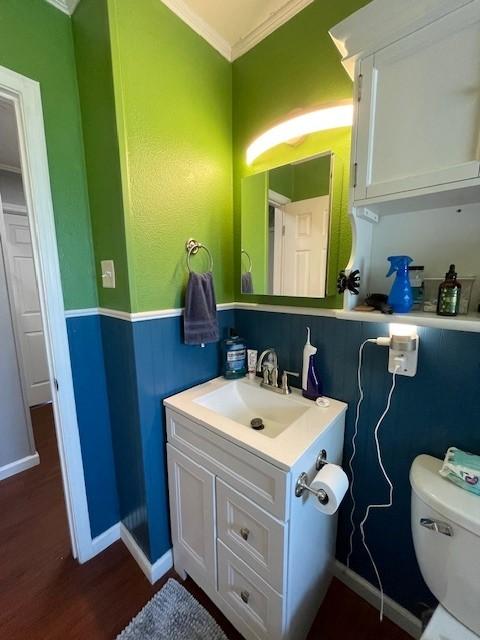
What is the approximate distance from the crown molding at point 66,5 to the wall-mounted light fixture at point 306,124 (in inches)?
33.7

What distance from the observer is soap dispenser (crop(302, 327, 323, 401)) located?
1.19 metres

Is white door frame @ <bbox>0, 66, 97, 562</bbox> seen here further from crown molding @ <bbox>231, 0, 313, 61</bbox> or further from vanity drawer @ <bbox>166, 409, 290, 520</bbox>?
crown molding @ <bbox>231, 0, 313, 61</bbox>

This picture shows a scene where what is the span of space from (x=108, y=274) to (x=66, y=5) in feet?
3.48

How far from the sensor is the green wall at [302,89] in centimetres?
104

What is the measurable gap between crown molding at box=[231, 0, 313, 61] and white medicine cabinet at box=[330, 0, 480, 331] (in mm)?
532

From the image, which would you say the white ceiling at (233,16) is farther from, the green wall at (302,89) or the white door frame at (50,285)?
the white door frame at (50,285)

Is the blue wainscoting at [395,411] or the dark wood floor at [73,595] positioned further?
the dark wood floor at [73,595]

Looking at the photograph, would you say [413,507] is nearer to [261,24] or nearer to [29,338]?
[261,24]

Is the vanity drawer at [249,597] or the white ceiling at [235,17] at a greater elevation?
the white ceiling at [235,17]

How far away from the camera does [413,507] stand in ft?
2.87

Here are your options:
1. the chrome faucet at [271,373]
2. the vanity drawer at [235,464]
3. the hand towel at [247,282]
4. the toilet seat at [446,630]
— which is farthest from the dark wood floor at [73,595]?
the hand towel at [247,282]

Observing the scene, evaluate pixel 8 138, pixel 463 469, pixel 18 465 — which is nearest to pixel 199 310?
pixel 463 469

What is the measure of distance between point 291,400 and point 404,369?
18.3 inches

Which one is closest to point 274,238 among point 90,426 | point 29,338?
point 90,426
